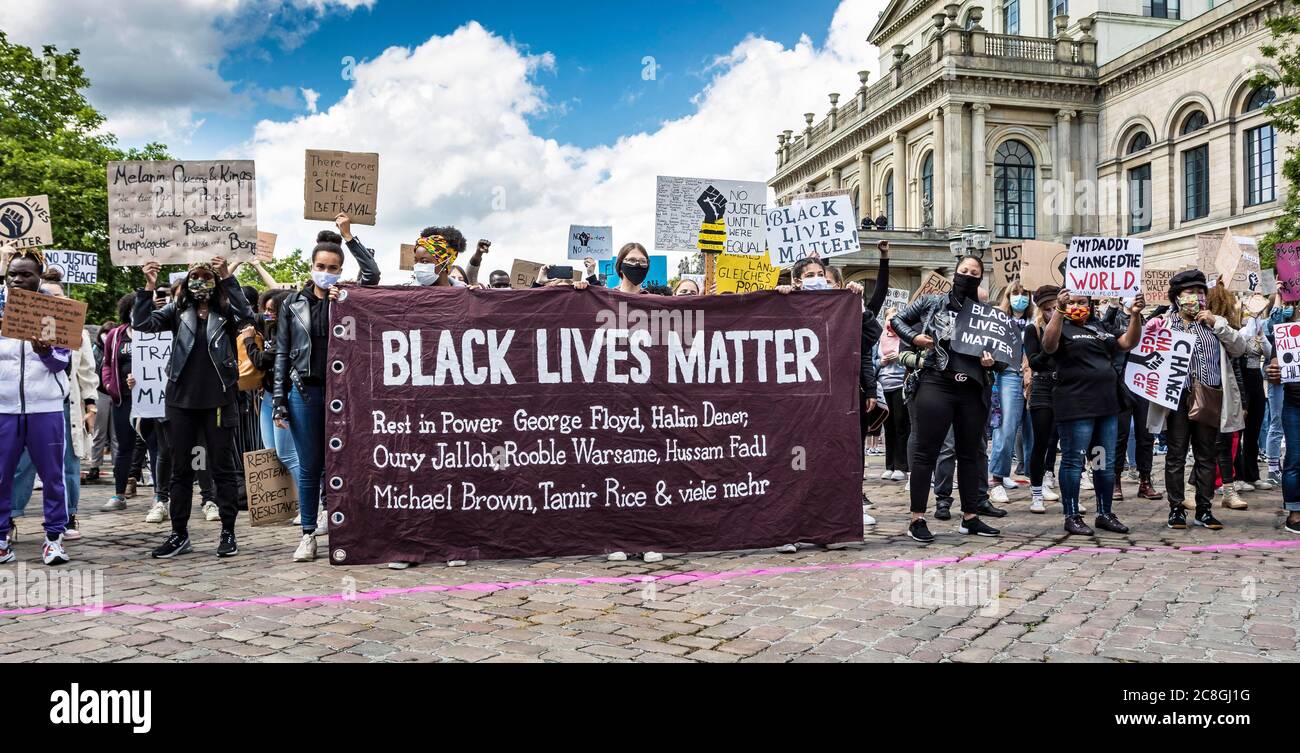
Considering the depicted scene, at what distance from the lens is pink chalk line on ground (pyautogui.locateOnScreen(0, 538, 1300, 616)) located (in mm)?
5352

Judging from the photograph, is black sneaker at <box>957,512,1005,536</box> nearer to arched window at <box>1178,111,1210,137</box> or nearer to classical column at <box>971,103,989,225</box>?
arched window at <box>1178,111,1210,137</box>

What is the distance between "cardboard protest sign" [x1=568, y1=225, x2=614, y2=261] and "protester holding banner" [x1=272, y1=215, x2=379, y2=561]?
25.6ft

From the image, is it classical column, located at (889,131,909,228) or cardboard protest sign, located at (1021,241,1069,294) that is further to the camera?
classical column, located at (889,131,909,228)

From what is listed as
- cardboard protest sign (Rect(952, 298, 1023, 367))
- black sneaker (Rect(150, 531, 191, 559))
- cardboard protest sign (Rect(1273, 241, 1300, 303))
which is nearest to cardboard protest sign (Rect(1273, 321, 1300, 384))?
cardboard protest sign (Rect(1273, 241, 1300, 303))

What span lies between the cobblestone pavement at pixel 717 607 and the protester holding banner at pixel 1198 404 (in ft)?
2.28

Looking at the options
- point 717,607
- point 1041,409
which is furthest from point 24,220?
point 1041,409

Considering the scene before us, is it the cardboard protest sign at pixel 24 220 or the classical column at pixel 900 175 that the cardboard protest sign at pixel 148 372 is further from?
the classical column at pixel 900 175

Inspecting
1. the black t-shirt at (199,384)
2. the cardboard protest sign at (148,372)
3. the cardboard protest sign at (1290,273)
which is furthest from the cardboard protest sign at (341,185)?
the cardboard protest sign at (1290,273)

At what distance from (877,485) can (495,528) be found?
239 inches

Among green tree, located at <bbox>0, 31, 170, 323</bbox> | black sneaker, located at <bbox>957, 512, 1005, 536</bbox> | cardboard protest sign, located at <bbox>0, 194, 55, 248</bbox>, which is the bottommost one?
black sneaker, located at <bbox>957, 512, 1005, 536</bbox>

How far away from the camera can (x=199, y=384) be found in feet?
22.5

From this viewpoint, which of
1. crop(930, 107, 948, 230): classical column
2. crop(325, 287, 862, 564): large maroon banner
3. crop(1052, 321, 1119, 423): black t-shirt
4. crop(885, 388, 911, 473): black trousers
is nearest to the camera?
crop(325, 287, 862, 564): large maroon banner

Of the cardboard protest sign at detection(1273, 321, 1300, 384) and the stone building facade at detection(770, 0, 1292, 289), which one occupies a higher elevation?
the stone building facade at detection(770, 0, 1292, 289)

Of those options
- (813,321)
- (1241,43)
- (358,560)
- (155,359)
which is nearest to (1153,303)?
(813,321)
